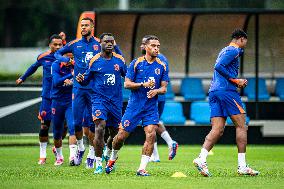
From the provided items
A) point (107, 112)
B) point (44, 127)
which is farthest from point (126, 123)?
point (44, 127)

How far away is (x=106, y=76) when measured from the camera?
57.4 feet

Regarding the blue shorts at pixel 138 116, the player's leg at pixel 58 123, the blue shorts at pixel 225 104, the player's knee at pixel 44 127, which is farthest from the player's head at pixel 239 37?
the player's knee at pixel 44 127

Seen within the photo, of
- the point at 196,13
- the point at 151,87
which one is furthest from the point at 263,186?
the point at 196,13

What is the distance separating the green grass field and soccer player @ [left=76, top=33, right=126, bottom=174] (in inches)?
28.4

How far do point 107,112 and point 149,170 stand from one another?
1485 millimetres

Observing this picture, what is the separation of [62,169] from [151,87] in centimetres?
270

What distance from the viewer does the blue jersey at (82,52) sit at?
1878 centimetres

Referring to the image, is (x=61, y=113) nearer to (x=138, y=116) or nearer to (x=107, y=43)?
(x=107, y=43)

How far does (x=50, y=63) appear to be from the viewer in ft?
67.5

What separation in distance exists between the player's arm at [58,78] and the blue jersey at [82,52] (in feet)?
2.17

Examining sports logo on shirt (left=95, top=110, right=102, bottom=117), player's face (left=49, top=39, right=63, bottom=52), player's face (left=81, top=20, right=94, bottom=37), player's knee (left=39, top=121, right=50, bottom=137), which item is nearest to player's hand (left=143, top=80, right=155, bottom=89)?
sports logo on shirt (left=95, top=110, right=102, bottom=117)

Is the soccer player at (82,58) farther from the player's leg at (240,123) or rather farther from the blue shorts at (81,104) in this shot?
the player's leg at (240,123)

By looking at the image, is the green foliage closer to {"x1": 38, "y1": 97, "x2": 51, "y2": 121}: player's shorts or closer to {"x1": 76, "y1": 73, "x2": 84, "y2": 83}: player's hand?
{"x1": 38, "y1": 97, "x2": 51, "y2": 121}: player's shorts

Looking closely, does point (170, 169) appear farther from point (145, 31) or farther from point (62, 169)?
point (145, 31)
